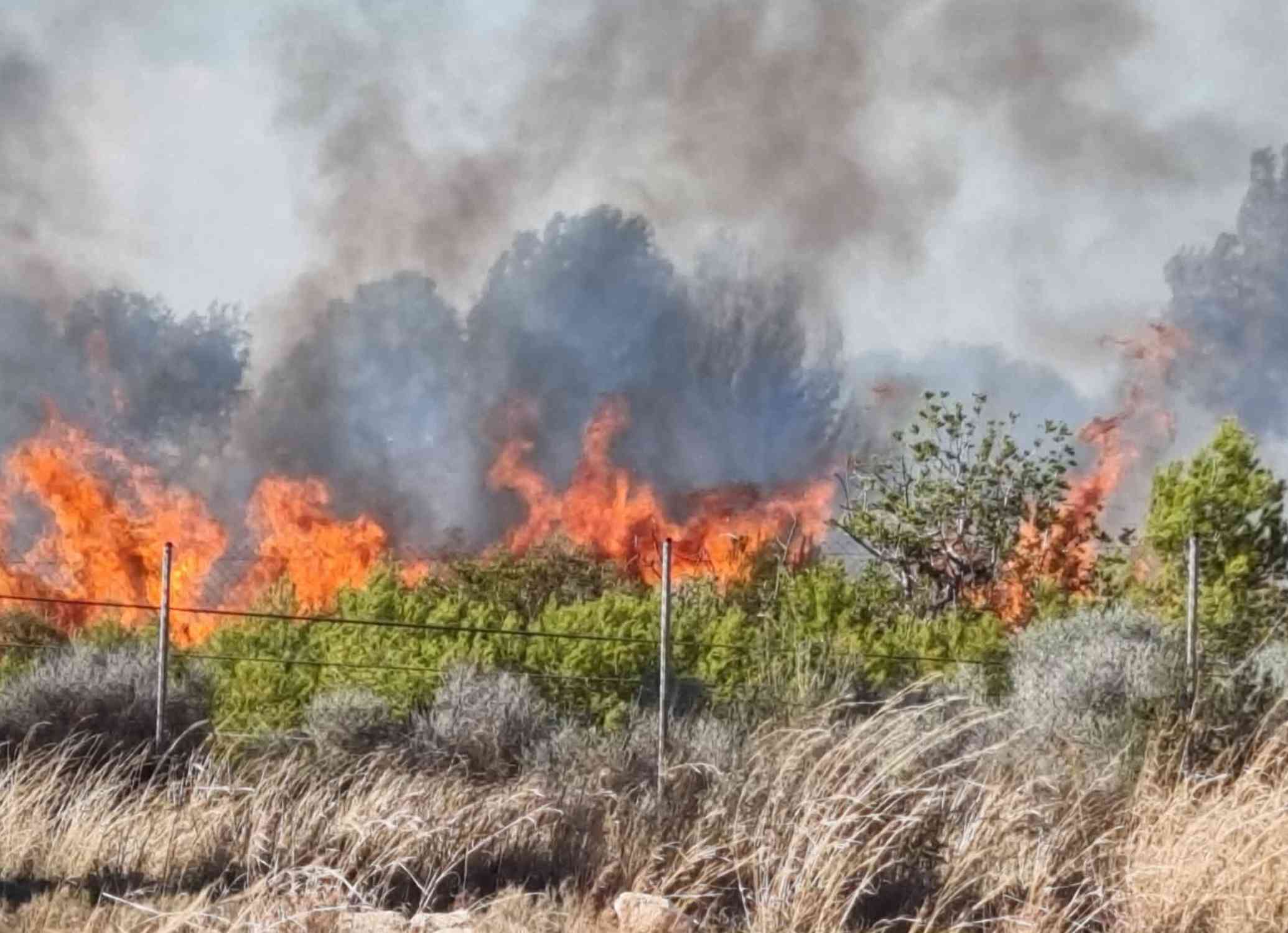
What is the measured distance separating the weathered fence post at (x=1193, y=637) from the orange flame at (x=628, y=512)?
3063 cm

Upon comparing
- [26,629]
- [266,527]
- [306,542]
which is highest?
[266,527]

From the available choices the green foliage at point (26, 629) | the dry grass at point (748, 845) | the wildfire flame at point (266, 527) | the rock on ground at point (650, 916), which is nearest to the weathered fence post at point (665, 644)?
the dry grass at point (748, 845)

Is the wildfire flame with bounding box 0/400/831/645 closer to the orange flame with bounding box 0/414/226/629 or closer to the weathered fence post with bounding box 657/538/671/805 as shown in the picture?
the orange flame with bounding box 0/414/226/629

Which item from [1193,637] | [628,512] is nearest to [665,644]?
[1193,637]

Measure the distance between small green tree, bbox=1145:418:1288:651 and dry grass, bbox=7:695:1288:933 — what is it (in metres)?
15.9

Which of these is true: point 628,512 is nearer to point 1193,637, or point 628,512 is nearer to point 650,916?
point 1193,637

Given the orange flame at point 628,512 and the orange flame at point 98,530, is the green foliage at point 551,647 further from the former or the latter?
the orange flame at point 628,512

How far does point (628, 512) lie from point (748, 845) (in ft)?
128

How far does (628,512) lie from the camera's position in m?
46.8

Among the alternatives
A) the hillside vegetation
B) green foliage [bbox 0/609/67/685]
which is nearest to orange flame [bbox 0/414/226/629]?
green foliage [bbox 0/609/67/685]

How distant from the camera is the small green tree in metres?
24.5

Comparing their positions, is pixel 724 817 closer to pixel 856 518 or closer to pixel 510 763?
pixel 510 763

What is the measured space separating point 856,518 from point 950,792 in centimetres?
2251

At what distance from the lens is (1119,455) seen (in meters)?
48.5
